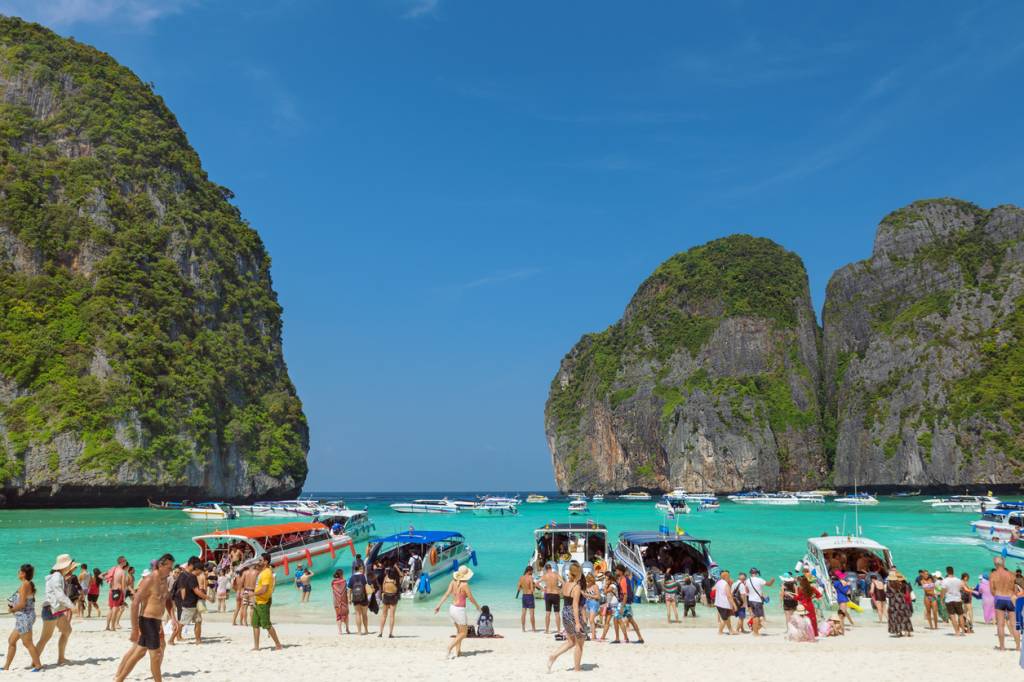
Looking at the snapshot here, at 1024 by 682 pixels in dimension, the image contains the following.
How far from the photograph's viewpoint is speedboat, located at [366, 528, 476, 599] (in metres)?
25.6

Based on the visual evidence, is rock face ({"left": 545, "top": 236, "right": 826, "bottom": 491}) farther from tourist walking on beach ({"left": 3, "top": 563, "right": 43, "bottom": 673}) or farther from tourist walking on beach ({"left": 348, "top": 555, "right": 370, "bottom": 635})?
tourist walking on beach ({"left": 3, "top": 563, "right": 43, "bottom": 673})

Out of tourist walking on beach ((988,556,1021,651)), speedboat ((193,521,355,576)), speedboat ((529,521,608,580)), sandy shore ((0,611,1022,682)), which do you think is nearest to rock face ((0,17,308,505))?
speedboat ((193,521,355,576))

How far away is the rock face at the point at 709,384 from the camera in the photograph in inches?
5394

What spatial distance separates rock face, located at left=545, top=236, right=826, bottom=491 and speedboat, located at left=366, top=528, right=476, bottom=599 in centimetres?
11311

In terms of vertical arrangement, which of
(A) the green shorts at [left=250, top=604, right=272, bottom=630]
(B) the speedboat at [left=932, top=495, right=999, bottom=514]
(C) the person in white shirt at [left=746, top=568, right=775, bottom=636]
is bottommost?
(B) the speedboat at [left=932, top=495, right=999, bottom=514]

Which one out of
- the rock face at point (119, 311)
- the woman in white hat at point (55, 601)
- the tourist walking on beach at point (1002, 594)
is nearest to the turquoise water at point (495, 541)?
the rock face at point (119, 311)

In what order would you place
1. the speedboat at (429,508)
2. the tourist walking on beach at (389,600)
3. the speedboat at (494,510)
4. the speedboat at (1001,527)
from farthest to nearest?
the speedboat at (494,510)
the speedboat at (429,508)
the speedboat at (1001,527)
the tourist walking on beach at (389,600)

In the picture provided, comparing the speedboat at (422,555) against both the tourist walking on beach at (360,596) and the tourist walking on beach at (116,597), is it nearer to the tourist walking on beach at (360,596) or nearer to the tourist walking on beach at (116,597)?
the tourist walking on beach at (360,596)

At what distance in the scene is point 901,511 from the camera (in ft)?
257

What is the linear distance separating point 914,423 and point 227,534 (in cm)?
12204

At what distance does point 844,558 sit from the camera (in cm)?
2348

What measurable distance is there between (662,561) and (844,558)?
18.7 feet

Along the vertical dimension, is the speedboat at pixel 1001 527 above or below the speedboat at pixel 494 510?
above

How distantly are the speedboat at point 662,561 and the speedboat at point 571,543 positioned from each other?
0.87 metres
